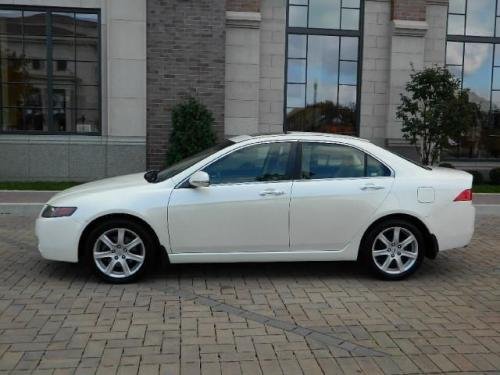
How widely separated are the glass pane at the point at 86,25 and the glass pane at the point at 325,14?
4.97 m

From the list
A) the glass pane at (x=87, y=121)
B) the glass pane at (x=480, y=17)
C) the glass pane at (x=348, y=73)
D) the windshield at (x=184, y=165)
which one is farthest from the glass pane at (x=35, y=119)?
the glass pane at (x=480, y=17)

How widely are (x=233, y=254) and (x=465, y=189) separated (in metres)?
2.68

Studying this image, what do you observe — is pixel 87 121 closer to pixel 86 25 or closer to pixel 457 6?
pixel 86 25

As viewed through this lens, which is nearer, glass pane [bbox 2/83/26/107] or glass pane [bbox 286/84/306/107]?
glass pane [bbox 2/83/26/107]

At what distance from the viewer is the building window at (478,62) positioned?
14.5 m

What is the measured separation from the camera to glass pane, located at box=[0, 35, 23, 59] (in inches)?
502

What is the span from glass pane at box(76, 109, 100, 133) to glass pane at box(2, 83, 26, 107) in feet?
4.22

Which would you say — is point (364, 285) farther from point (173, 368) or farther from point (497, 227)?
point (497, 227)

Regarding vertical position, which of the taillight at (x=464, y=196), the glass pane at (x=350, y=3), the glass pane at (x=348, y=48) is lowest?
the taillight at (x=464, y=196)

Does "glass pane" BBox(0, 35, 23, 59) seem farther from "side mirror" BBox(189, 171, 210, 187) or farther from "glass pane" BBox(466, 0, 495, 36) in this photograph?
"glass pane" BBox(466, 0, 495, 36)

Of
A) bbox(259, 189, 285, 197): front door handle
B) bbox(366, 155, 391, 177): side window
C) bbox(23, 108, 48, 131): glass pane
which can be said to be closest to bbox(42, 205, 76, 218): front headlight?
bbox(259, 189, 285, 197): front door handle

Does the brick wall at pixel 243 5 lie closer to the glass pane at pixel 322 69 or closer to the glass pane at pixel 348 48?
the glass pane at pixel 322 69

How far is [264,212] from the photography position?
6.10m

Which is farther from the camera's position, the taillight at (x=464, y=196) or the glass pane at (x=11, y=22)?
the glass pane at (x=11, y=22)
